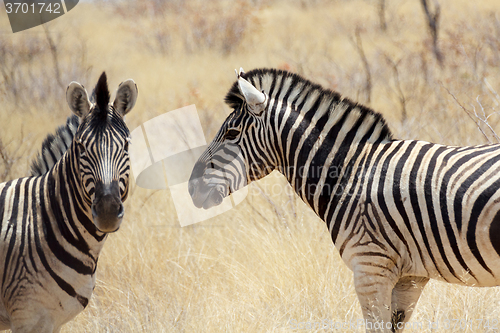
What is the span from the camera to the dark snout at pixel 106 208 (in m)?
2.77

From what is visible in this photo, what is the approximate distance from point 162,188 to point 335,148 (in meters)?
4.80

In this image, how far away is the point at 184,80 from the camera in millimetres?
13828

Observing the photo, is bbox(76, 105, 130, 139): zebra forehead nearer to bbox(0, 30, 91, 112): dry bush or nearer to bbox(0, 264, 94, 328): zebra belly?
bbox(0, 264, 94, 328): zebra belly

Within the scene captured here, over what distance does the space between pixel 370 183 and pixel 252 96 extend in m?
1.16

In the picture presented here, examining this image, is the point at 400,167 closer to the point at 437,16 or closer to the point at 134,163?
the point at 134,163

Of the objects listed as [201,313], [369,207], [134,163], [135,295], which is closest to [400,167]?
[369,207]

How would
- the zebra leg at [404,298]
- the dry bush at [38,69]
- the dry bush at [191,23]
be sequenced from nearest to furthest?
the zebra leg at [404,298] → the dry bush at [38,69] → the dry bush at [191,23]

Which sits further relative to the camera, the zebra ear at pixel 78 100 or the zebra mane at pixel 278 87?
the zebra mane at pixel 278 87

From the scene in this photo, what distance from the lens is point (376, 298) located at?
3.14m

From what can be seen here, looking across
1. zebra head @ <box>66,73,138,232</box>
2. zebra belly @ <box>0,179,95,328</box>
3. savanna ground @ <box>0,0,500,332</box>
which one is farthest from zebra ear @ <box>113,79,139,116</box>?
savanna ground @ <box>0,0,500,332</box>

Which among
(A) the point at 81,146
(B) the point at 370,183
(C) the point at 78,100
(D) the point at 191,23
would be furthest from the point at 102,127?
(D) the point at 191,23

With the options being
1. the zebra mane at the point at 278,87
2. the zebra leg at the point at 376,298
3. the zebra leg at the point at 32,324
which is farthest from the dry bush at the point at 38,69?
the zebra leg at the point at 376,298

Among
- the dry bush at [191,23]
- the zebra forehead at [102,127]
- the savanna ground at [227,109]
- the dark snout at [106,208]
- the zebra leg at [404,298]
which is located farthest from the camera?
the dry bush at [191,23]

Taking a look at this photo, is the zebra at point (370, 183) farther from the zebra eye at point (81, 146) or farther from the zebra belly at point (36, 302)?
the zebra belly at point (36, 302)
